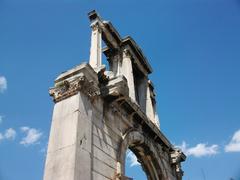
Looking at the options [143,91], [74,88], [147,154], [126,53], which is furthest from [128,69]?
[74,88]

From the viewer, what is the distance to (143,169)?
1138 centimetres

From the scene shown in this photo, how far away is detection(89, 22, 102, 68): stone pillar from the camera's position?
10.3 metres

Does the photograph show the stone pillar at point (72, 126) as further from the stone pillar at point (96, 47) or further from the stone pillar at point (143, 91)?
the stone pillar at point (143, 91)

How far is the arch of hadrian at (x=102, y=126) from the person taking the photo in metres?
6.87

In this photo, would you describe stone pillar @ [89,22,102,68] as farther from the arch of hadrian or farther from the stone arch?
the stone arch

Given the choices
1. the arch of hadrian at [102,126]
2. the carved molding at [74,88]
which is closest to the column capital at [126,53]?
the arch of hadrian at [102,126]

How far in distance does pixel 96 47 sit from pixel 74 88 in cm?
336

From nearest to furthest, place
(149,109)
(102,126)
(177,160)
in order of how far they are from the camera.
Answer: (102,126) < (177,160) < (149,109)

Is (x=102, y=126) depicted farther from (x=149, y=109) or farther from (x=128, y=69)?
(x=149, y=109)

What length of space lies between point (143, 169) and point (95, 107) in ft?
14.2

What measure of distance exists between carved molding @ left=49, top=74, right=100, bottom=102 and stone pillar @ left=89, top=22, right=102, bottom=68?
2.08 m

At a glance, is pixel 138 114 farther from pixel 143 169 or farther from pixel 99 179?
pixel 99 179

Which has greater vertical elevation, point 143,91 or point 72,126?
point 143,91

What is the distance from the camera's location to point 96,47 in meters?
10.8
